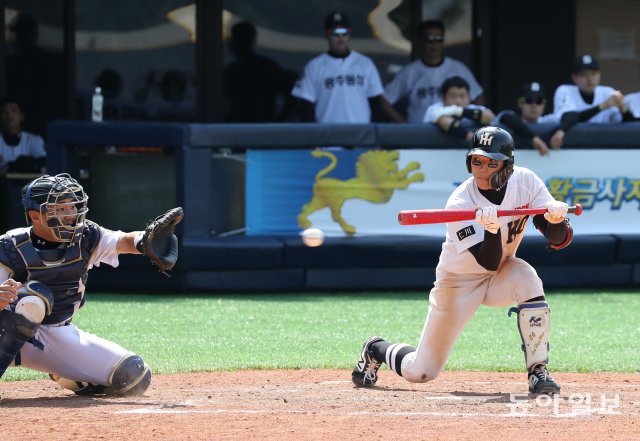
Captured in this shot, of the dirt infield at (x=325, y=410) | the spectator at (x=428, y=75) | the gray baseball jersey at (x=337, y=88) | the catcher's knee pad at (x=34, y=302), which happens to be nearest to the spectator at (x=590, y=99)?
the spectator at (x=428, y=75)

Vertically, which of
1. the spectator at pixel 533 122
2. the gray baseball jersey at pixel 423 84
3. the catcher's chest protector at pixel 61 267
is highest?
the gray baseball jersey at pixel 423 84

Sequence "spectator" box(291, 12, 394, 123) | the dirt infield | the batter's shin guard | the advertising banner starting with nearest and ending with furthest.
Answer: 1. the dirt infield
2. the batter's shin guard
3. the advertising banner
4. "spectator" box(291, 12, 394, 123)

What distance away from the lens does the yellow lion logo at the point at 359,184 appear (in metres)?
9.50

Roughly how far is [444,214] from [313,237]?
405 cm

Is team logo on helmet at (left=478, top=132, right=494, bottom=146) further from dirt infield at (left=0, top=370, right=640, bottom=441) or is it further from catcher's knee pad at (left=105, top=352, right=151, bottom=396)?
catcher's knee pad at (left=105, top=352, right=151, bottom=396)

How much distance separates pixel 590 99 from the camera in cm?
1010

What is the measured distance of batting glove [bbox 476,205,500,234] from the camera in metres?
5.24

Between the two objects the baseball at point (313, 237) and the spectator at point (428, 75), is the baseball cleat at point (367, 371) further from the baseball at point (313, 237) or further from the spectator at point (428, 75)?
the spectator at point (428, 75)

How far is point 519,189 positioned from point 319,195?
396 centimetres

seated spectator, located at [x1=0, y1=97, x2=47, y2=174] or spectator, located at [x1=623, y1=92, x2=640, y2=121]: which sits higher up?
spectator, located at [x1=623, y1=92, x2=640, y2=121]

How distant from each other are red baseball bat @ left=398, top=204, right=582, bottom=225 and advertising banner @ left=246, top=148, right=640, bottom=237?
13.4ft

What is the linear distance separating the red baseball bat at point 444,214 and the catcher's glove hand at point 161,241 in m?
1.00

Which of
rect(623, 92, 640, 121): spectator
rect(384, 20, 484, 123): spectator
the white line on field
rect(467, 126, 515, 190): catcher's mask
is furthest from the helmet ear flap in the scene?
rect(384, 20, 484, 123): spectator

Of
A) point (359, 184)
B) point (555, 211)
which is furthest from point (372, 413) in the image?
point (359, 184)
